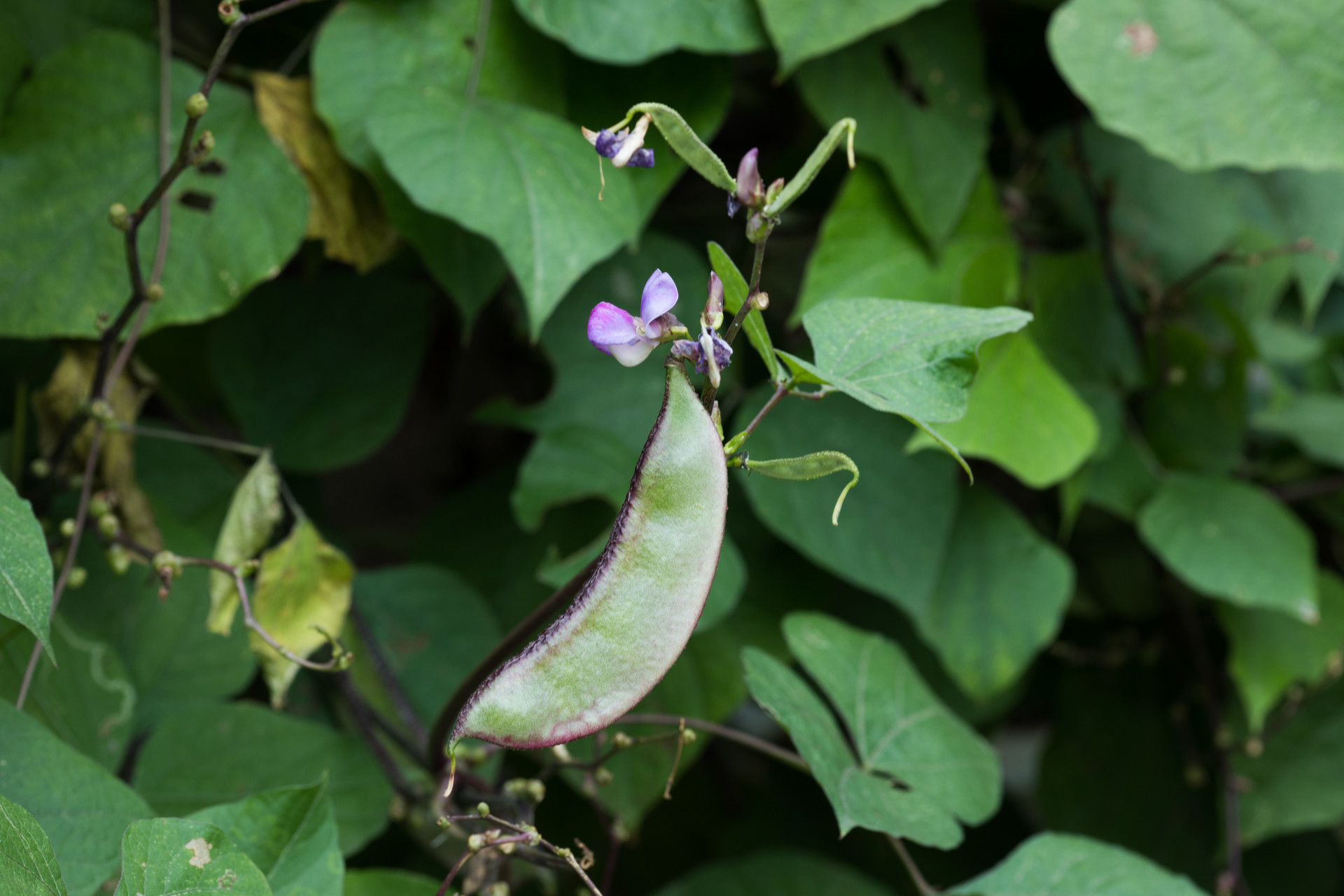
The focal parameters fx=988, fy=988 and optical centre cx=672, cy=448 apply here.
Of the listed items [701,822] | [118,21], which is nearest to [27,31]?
[118,21]

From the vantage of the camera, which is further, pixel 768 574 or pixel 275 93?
pixel 768 574

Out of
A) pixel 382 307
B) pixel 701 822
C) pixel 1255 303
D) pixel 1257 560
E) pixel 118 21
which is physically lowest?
pixel 701 822

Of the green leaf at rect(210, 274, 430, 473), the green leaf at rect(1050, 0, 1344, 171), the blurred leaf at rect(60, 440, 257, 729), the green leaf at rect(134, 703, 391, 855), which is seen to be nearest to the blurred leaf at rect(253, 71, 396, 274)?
the green leaf at rect(210, 274, 430, 473)

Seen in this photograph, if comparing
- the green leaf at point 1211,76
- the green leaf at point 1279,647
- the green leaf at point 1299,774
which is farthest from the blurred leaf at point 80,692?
the green leaf at point 1299,774

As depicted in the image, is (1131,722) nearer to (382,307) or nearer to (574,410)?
(574,410)

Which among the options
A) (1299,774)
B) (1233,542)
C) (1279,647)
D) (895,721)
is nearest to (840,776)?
(895,721)

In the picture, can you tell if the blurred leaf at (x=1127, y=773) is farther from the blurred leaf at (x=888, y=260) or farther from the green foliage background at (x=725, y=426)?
the blurred leaf at (x=888, y=260)

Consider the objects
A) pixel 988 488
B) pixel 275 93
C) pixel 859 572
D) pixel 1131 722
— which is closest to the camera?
pixel 275 93
